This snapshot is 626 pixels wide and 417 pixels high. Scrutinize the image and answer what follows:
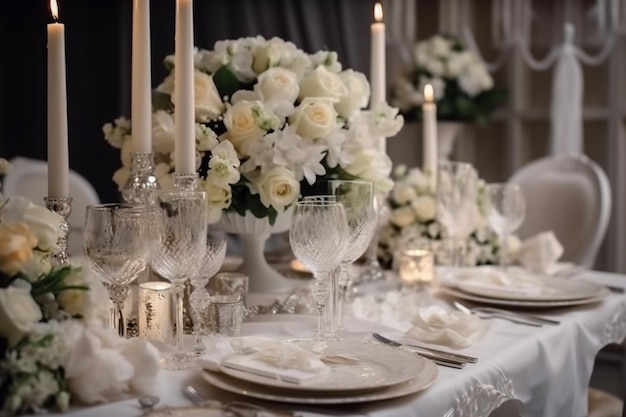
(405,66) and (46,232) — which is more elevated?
(405,66)

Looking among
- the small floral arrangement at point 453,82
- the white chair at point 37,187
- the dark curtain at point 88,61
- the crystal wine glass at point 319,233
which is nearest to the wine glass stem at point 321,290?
the crystal wine glass at point 319,233

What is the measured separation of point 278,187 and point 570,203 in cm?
148

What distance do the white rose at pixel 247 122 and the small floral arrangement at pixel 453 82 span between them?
2.20 metres

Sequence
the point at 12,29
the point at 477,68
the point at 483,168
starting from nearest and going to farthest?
the point at 12,29 → the point at 477,68 → the point at 483,168

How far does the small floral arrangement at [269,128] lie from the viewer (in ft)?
5.04

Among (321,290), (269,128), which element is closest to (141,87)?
(269,128)

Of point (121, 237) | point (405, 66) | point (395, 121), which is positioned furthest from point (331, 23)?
point (121, 237)

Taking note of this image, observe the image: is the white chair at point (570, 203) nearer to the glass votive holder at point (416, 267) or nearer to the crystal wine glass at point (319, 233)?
the glass votive holder at point (416, 267)

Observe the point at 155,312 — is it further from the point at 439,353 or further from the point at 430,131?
the point at 430,131

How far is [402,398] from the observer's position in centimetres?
111

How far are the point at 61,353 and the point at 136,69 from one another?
0.64 m

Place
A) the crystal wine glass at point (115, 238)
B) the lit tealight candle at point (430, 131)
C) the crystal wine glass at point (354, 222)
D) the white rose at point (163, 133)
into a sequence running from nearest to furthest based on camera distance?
the crystal wine glass at point (115, 238), the crystal wine glass at point (354, 222), the white rose at point (163, 133), the lit tealight candle at point (430, 131)

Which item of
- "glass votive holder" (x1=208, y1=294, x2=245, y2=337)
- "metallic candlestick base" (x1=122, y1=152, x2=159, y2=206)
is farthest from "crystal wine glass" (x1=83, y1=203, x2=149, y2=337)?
"metallic candlestick base" (x1=122, y1=152, x2=159, y2=206)

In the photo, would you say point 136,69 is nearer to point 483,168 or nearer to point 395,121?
point 395,121
